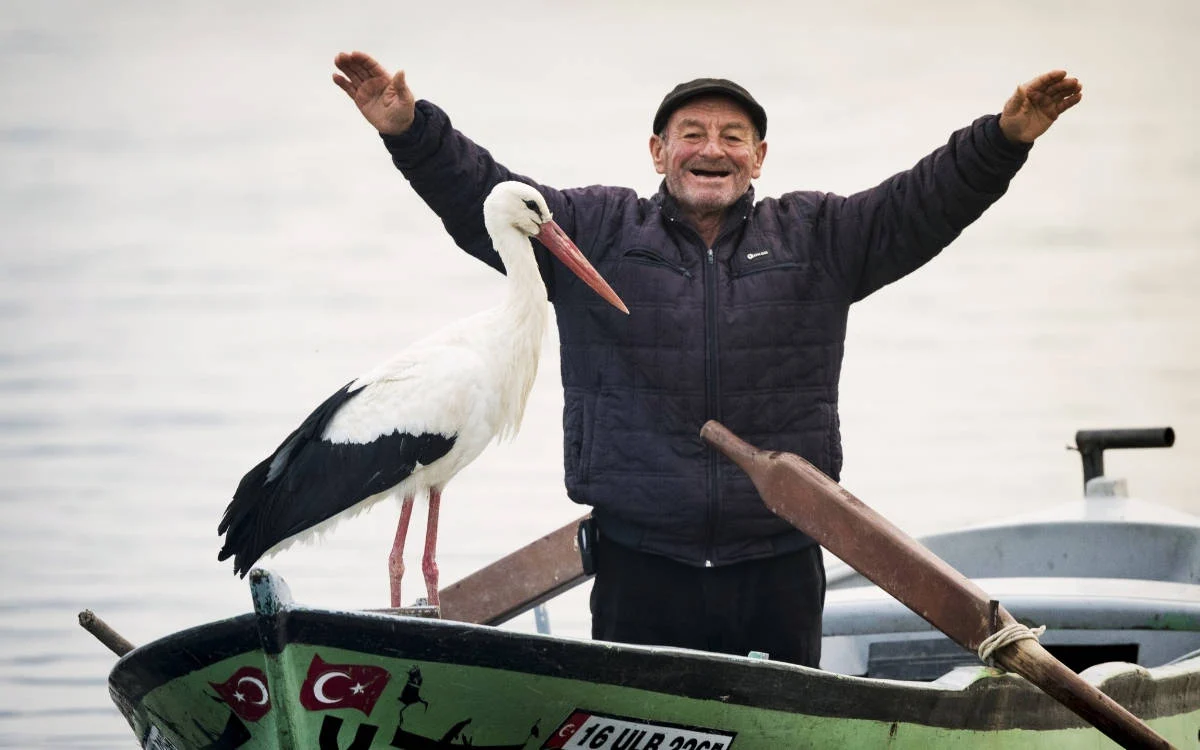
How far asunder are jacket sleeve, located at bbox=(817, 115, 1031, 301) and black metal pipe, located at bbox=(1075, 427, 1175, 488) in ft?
9.34

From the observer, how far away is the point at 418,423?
573 centimetres

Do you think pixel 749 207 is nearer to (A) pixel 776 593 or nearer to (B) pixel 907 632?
(A) pixel 776 593

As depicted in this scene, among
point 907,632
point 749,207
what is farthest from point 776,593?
point 907,632

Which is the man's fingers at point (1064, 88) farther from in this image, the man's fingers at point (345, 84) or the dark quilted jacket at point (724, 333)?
the man's fingers at point (345, 84)

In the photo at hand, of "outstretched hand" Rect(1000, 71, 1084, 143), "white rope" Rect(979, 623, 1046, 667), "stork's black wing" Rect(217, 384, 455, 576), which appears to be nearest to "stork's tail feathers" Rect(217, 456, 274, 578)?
"stork's black wing" Rect(217, 384, 455, 576)

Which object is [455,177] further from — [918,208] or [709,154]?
[918,208]

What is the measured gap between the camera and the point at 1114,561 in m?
7.55

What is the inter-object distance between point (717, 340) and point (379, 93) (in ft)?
3.36

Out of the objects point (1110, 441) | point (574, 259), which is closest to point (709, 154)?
point (574, 259)

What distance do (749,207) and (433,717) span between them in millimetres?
1625

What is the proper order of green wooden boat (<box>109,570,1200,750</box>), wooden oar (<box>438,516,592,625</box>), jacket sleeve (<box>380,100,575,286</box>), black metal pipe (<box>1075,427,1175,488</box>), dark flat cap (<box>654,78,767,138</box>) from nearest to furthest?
green wooden boat (<box>109,570,1200,750</box>) < jacket sleeve (<box>380,100,575,286</box>) < dark flat cap (<box>654,78,767,138</box>) < wooden oar (<box>438,516,592,625</box>) < black metal pipe (<box>1075,427,1175,488</box>)

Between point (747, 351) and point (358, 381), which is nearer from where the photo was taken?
point (747, 351)

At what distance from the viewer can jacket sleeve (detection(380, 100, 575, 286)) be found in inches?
201

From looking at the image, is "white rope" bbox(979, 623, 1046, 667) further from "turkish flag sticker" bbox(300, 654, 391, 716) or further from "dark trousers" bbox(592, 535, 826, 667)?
"turkish flag sticker" bbox(300, 654, 391, 716)
